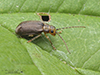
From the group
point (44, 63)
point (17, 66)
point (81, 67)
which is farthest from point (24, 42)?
point (81, 67)

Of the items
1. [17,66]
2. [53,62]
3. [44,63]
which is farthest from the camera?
[53,62]

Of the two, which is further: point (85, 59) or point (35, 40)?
point (35, 40)

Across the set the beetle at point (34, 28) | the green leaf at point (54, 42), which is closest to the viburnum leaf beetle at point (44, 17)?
the green leaf at point (54, 42)

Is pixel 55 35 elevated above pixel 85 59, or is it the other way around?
pixel 55 35

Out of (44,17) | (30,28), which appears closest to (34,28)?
(30,28)

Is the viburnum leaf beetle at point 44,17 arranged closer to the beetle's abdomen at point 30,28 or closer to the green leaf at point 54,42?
the green leaf at point 54,42

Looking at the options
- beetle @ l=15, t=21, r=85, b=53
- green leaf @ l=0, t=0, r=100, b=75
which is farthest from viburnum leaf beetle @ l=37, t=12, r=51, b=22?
beetle @ l=15, t=21, r=85, b=53

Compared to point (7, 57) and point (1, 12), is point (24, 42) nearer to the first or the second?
point (7, 57)
